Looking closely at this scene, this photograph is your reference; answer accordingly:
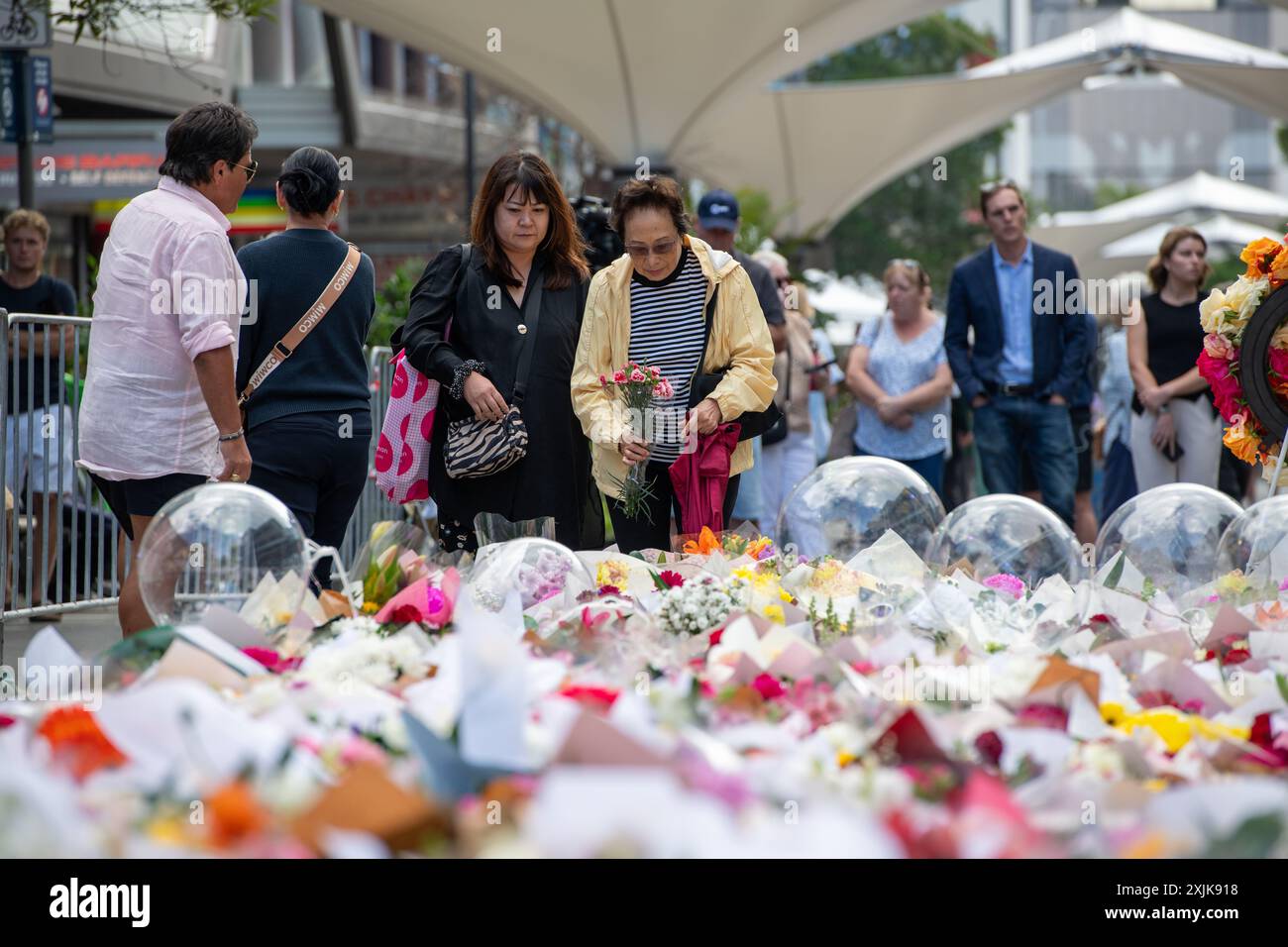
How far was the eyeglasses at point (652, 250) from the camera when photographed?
18.2 feet

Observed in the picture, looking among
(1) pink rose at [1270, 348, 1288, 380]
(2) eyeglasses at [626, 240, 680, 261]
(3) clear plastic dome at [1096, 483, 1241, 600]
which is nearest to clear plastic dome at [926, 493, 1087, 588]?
(3) clear plastic dome at [1096, 483, 1241, 600]

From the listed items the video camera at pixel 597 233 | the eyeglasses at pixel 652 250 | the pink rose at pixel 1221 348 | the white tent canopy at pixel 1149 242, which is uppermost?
the white tent canopy at pixel 1149 242

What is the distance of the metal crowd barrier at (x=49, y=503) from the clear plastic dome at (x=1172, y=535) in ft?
10.1

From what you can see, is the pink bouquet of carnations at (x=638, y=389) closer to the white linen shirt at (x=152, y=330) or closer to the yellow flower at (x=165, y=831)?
the white linen shirt at (x=152, y=330)

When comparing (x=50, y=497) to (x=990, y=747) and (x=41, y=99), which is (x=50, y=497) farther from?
(x=990, y=747)

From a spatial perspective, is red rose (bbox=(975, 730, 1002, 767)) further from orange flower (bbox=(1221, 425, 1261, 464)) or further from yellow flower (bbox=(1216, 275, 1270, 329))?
yellow flower (bbox=(1216, 275, 1270, 329))

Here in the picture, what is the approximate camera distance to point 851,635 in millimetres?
3570

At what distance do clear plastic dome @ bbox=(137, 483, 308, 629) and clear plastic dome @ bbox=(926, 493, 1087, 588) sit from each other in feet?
6.19

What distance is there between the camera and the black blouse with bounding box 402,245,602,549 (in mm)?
5648

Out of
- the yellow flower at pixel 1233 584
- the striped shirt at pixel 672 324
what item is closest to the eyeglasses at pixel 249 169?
the striped shirt at pixel 672 324

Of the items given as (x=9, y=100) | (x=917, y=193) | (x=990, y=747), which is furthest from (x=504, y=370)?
(x=917, y=193)
